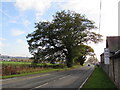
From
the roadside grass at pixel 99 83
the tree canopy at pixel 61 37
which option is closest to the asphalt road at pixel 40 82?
the roadside grass at pixel 99 83

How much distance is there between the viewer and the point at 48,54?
44.2 meters

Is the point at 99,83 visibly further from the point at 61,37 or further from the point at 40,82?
the point at 61,37

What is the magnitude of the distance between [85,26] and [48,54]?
45.4ft

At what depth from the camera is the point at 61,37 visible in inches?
1688

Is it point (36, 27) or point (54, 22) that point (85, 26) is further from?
point (36, 27)

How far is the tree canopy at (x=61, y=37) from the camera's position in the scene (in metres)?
43.3

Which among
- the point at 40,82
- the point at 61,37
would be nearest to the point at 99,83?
the point at 40,82

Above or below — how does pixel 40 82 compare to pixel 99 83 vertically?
above

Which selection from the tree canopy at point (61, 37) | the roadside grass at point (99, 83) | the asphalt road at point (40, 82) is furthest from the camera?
the tree canopy at point (61, 37)

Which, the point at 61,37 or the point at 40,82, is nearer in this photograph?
the point at 40,82

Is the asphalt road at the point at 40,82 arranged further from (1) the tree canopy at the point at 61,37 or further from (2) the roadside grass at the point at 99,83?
(1) the tree canopy at the point at 61,37

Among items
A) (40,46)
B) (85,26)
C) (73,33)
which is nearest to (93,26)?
(85,26)

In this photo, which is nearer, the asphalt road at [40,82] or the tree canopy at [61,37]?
the asphalt road at [40,82]

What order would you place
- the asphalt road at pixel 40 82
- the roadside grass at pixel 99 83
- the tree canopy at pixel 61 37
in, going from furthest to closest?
the tree canopy at pixel 61 37 < the roadside grass at pixel 99 83 < the asphalt road at pixel 40 82
